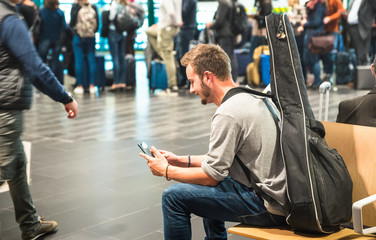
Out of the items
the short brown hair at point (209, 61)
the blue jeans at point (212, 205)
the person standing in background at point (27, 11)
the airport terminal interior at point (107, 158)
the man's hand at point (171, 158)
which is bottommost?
the airport terminal interior at point (107, 158)

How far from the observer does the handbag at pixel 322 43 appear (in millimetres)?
11406

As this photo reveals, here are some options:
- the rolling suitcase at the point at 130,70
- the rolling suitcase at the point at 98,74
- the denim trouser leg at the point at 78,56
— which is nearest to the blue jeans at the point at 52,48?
the denim trouser leg at the point at 78,56

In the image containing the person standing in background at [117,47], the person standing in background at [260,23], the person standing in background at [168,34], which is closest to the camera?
the person standing in background at [168,34]

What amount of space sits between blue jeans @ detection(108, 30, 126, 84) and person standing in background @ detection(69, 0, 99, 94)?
14.7 inches

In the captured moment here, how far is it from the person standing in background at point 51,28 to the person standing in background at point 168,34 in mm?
1801

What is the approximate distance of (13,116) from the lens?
391cm

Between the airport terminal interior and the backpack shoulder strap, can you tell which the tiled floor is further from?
the backpack shoulder strap

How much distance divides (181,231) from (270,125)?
745 mm

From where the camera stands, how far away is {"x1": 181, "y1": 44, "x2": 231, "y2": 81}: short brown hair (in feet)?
10.4

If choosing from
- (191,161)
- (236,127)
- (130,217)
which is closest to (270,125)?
(236,127)

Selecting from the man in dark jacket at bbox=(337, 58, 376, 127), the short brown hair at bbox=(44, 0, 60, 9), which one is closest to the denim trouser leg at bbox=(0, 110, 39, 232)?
the man in dark jacket at bbox=(337, 58, 376, 127)

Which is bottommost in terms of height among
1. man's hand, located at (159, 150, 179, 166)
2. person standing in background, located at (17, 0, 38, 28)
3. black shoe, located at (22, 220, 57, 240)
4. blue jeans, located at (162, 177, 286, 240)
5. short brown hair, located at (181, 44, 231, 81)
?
black shoe, located at (22, 220, 57, 240)

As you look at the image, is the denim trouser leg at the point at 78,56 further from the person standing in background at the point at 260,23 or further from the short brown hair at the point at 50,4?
the person standing in background at the point at 260,23

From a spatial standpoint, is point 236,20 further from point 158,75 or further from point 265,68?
point 158,75
